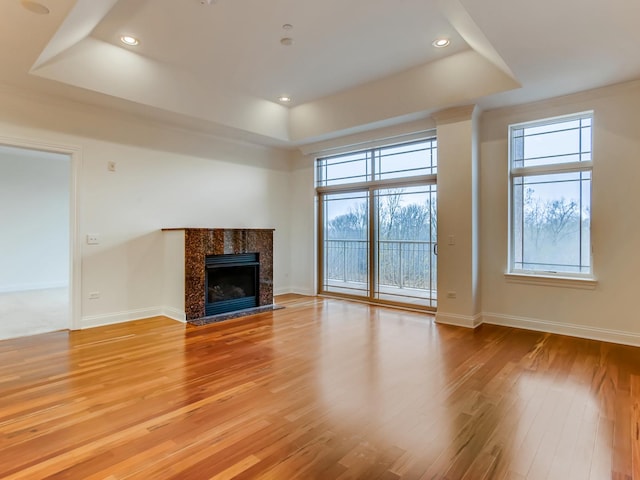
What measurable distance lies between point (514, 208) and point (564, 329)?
5.35 feet

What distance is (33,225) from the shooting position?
752cm

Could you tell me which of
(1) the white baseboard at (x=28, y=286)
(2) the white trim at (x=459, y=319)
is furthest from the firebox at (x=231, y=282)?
(1) the white baseboard at (x=28, y=286)

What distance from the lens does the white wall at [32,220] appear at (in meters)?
7.18

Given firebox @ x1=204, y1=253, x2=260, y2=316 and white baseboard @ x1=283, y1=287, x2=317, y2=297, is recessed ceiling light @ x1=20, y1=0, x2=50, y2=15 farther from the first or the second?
white baseboard @ x1=283, y1=287, x2=317, y2=297

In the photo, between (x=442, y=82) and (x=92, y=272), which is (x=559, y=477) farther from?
(x=92, y=272)

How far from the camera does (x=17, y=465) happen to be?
1827mm

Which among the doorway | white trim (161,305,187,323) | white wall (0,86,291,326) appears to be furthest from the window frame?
the doorway

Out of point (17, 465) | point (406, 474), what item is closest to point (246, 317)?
point (17, 465)

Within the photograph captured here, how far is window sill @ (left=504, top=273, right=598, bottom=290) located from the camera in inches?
163

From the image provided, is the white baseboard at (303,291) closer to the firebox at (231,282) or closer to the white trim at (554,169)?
the firebox at (231,282)

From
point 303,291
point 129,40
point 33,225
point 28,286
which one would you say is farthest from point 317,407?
point 33,225

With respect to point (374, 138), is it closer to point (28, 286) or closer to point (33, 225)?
point (33, 225)

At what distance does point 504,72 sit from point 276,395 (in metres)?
4.17

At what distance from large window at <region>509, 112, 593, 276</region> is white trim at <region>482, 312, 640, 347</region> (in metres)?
0.63
